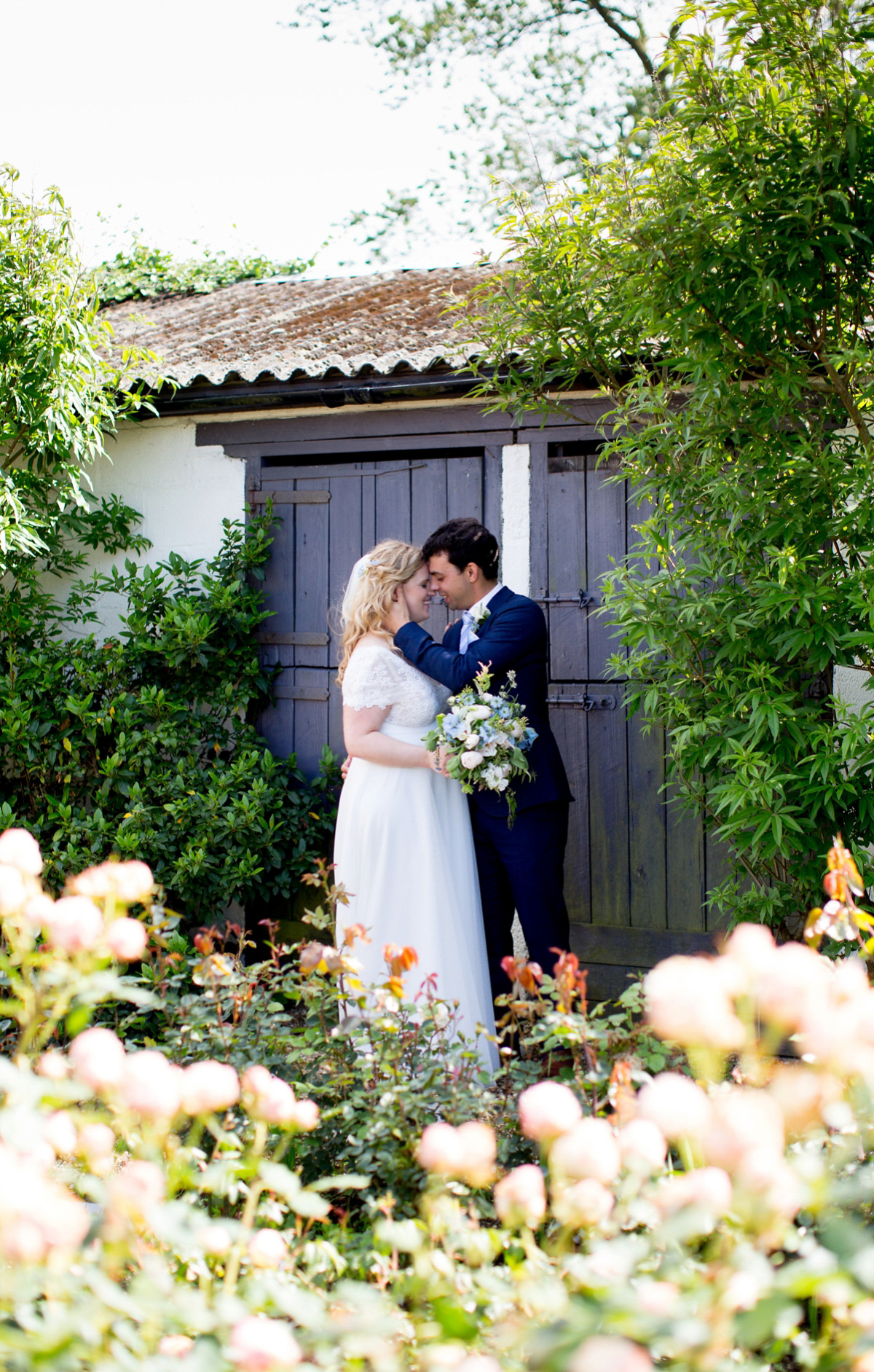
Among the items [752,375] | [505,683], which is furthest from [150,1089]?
[752,375]

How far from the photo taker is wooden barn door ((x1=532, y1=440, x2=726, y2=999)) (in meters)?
4.59

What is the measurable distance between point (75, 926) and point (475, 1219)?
851 millimetres

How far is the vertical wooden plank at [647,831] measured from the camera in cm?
461

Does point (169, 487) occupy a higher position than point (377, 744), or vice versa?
point (169, 487)

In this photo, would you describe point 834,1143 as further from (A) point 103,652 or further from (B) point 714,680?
(A) point 103,652

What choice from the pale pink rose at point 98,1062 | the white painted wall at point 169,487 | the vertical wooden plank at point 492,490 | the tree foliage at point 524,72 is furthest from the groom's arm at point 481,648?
the tree foliage at point 524,72

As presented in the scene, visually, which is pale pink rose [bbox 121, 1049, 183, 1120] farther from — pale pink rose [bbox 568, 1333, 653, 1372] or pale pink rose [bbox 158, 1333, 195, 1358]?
pale pink rose [bbox 568, 1333, 653, 1372]

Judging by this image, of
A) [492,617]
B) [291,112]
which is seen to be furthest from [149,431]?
[291,112]

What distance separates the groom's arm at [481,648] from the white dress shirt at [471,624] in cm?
10

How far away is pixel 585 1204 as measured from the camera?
1.14 meters

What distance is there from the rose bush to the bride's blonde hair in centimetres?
241

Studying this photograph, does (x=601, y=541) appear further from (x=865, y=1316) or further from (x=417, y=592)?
(x=865, y=1316)

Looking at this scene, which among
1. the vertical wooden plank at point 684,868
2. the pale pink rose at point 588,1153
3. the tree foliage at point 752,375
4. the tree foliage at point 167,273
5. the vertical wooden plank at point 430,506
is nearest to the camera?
the pale pink rose at point 588,1153

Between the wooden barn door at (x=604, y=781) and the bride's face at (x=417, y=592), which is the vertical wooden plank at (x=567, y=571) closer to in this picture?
the wooden barn door at (x=604, y=781)
